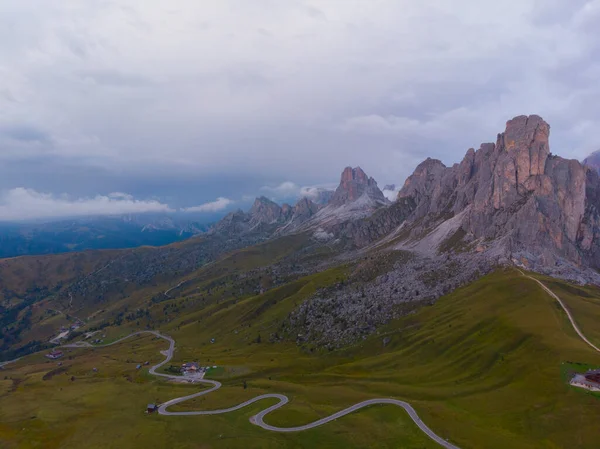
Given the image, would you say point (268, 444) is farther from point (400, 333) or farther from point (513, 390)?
point (400, 333)

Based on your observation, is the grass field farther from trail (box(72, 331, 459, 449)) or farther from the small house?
the small house

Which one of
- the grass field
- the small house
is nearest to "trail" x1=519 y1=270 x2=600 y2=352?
the grass field

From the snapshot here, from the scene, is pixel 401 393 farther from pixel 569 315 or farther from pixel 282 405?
pixel 569 315

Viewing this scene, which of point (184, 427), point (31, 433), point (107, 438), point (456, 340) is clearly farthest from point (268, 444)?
point (456, 340)

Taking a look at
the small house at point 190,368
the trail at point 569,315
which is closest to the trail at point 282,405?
the small house at point 190,368

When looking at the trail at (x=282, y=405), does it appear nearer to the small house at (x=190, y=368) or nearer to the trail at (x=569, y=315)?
the small house at (x=190, y=368)

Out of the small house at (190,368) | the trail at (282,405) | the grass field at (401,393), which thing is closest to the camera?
the grass field at (401,393)

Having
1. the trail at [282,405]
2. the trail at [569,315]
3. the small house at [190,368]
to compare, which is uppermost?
the trail at [569,315]

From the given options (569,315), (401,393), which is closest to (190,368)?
(401,393)

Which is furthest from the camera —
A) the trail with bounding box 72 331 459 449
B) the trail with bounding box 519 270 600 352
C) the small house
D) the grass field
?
the small house
